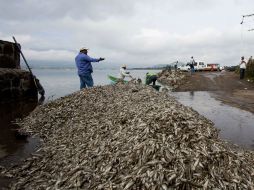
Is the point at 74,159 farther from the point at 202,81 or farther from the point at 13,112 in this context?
the point at 202,81

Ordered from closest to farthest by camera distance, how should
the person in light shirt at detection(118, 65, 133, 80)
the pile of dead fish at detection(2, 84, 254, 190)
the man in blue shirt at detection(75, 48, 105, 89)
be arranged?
the pile of dead fish at detection(2, 84, 254, 190) < the man in blue shirt at detection(75, 48, 105, 89) < the person in light shirt at detection(118, 65, 133, 80)

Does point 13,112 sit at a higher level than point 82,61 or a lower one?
lower

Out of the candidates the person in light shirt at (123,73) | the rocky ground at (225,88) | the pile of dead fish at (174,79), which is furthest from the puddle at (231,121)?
the pile of dead fish at (174,79)

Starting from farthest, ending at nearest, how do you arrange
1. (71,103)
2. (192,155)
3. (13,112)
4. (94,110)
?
(13,112) < (71,103) < (94,110) < (192,155)

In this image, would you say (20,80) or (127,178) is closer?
(127,178)

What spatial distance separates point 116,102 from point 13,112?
6.94 meters

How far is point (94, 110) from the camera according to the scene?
14.1 metres

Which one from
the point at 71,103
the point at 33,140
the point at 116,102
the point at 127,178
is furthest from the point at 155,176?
the point at 71,103

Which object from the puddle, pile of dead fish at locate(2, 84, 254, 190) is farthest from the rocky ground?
pile of dead fish at locate(2, 84, 254, 190)

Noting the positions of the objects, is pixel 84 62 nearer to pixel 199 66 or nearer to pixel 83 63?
pixel 83 63

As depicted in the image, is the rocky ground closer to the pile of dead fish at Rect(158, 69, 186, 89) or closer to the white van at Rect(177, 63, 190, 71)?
the pile of dead fish at Rect(158, 69, 186, 89)

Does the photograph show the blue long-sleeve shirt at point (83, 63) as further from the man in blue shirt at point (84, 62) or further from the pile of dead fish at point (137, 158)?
the pile of dead fish at point (137, 158)

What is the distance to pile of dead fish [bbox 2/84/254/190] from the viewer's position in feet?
23.0

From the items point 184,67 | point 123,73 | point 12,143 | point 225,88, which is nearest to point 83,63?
point 123,73
